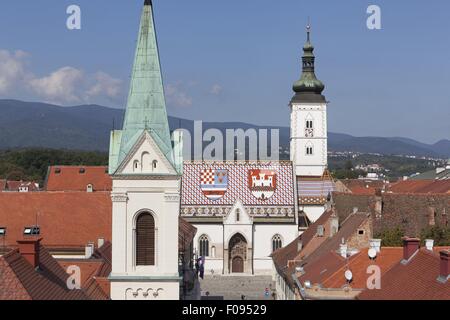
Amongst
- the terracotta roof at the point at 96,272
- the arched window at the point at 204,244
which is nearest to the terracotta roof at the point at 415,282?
the terracotta roof at the point at 96,272

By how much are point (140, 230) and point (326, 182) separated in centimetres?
5719

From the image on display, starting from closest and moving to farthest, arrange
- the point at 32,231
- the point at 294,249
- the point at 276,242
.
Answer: the point at 32,231 → the point at 294,249 → the point at 276,242

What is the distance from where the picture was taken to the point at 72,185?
99625 millimetres

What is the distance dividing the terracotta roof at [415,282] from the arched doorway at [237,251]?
166 ft

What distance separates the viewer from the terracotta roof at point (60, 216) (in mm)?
47562

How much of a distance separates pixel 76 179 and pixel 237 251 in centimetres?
2551

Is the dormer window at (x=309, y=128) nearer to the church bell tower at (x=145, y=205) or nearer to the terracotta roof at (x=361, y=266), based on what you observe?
the terracotta roof at (x=361, y=266)

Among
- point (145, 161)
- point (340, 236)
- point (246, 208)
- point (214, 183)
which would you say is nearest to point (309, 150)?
point (214, 183)

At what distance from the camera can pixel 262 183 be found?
85.1 metres

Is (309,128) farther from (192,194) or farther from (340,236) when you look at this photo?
(340,236)

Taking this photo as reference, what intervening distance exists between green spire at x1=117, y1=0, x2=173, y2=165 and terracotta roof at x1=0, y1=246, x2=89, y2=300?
5808 mm
